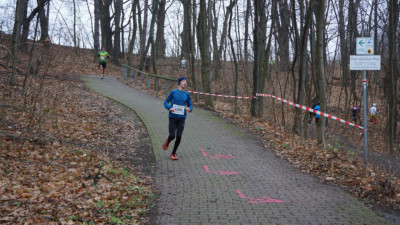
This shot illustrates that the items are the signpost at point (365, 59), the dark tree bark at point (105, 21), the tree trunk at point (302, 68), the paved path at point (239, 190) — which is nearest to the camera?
the paved path at point (239, 190)

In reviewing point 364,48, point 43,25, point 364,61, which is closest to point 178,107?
point 364,61

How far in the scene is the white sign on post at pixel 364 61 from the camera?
8242 millimetres

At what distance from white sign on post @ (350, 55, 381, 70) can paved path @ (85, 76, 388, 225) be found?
9.20 ft

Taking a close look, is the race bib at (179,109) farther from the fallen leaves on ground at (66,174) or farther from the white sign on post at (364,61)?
the white sign on post at (364,61)

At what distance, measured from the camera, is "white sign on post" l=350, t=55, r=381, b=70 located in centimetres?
824

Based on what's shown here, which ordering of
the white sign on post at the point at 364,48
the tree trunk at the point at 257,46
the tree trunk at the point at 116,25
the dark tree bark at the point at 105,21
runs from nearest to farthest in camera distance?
1. the white sign on post at the point at 364,48
2. the tree trunk at the point at 257,46
3. the tree trunk at the point at 116,25
4. the dark tree bark at the point at 105,21

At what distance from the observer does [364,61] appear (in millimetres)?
8289

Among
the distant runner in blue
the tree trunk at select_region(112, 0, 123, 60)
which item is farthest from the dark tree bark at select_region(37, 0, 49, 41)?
the tree trunk at select_region(112, 0, 123, 60)

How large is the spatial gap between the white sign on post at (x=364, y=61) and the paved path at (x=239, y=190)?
9.20ft

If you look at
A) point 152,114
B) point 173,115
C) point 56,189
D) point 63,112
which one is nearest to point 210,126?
point 152,114

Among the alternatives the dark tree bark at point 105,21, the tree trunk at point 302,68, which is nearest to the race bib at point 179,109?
the tree trunk at point 302,68

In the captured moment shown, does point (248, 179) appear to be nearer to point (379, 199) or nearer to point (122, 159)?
point (379, 199)

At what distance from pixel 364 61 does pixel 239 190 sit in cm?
445

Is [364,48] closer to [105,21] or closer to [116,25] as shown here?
[116,25]
